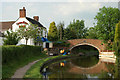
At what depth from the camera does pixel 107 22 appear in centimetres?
3128

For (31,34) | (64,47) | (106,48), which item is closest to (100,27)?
(106,48)

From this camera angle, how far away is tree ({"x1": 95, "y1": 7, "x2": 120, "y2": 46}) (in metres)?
30.8

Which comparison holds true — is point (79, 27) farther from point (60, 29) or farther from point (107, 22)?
point (107, 22)

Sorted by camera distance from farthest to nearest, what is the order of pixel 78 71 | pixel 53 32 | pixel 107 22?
pixel 53 32 < pixel 107 22 < pixel 78 71

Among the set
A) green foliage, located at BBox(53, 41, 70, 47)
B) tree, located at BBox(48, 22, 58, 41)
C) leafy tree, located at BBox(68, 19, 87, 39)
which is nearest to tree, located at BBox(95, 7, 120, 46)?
green foliage, located at BBox(53, 41, 70, 47)

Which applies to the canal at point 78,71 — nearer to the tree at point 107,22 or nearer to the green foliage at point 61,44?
the tree at point 107,22

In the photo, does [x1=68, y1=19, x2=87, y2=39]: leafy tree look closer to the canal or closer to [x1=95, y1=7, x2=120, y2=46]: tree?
[x1=95, y1=7, x2=120, y2=46]: tree

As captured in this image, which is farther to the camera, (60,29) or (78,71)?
(60,29)

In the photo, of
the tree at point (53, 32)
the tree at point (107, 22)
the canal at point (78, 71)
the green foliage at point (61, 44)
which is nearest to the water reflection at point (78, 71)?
the canal at point (78, 71)

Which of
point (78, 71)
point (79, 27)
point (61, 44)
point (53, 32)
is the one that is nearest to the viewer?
point (78, 71)

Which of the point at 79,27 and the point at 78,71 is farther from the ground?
the point at 79,27

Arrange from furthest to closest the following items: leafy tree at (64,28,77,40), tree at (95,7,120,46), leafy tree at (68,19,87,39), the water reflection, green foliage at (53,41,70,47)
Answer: leafy tree at (68,19,87,39) < leafy tree at (64,28,77,40) < green foliage at (53,41,70,47) < tree at (95,7,120,46) < the water reflection

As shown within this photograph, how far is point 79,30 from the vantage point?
56031 millimetres

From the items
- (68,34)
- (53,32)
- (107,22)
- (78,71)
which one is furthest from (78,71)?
(68,34)
